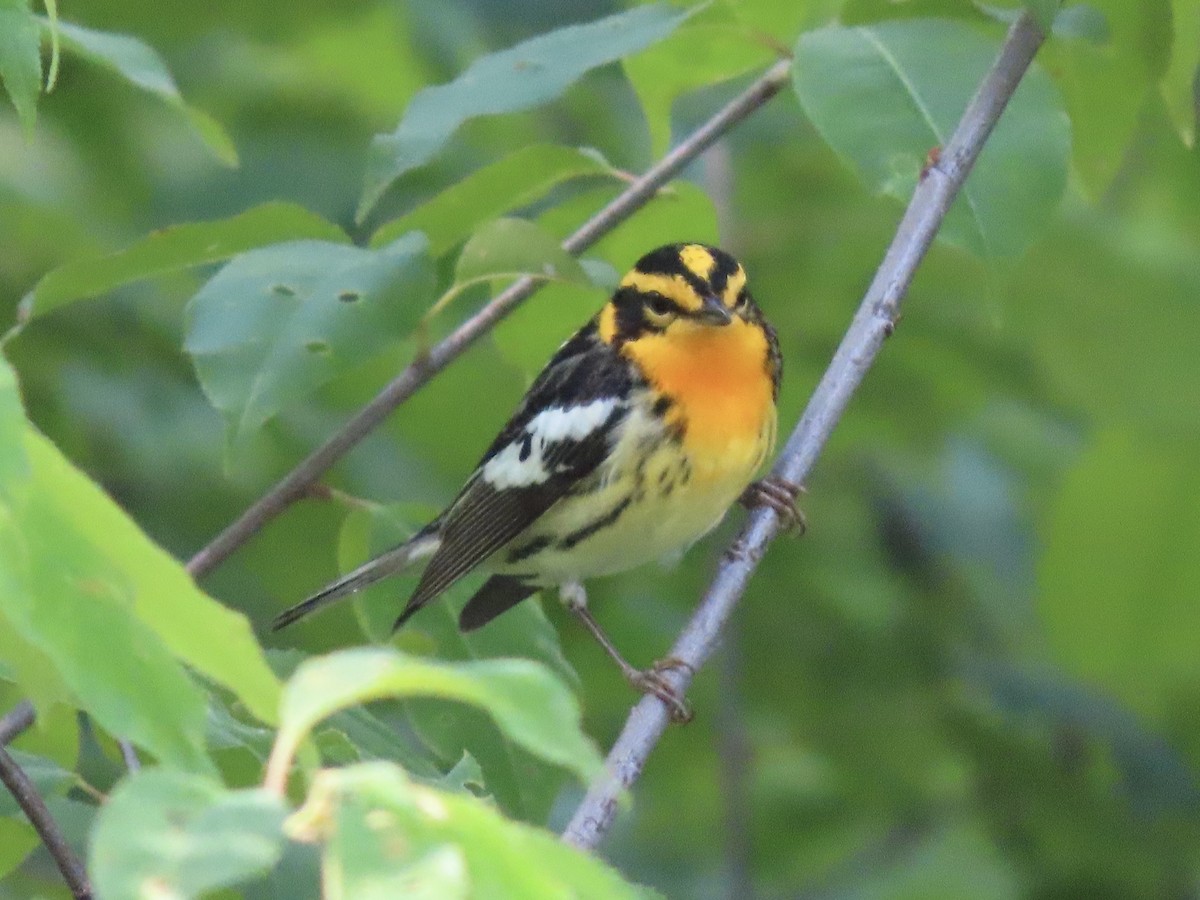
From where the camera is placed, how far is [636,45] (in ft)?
9.41

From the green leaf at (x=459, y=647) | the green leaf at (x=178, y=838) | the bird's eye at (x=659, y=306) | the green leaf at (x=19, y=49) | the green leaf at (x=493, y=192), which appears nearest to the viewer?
the green leaf at (x=178, y=838)

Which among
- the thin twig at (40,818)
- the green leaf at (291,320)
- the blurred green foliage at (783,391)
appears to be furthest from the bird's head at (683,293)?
the thin twig at (40,818)

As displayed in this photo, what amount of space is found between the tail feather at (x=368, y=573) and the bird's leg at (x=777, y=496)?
676 millimetres

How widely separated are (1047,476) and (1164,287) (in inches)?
56.6

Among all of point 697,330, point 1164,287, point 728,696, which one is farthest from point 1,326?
point 1164,287

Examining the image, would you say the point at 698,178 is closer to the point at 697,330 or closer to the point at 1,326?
the point at 697,330

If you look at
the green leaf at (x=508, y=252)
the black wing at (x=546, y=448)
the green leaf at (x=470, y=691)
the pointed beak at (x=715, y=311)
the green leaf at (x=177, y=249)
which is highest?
the green leaf at (x=470, y=691)

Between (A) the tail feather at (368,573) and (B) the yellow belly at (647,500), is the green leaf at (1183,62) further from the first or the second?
(A) the tail feather at (368,573)

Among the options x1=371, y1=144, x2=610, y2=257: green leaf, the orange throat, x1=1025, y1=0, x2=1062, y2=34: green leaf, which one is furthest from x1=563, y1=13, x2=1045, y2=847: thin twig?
the orange throat

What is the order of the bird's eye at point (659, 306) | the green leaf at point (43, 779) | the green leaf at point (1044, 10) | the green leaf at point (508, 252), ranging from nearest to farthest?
the green leaf at point (43, 779), the green leaf at point (1044, 10), the green leaf at point (508, 252), the bird's eye at point (659, 306)

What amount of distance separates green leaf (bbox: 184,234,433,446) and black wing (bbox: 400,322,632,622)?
3.96 ft

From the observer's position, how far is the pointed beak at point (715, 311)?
3982 millimetres

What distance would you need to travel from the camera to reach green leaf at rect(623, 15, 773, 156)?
10.6ft

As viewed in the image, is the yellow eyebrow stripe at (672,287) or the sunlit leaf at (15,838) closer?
the sunlit leaf at (15,838)
